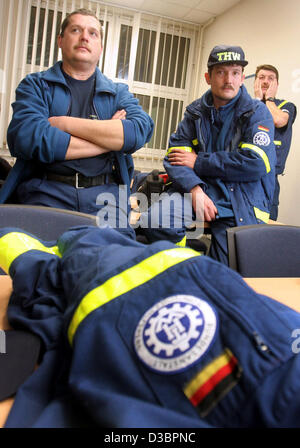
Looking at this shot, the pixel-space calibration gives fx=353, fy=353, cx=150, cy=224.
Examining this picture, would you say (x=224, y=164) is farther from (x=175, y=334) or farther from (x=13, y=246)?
(x=175, y=334)

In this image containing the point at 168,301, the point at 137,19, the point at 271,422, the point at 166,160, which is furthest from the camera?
the point at 137,19

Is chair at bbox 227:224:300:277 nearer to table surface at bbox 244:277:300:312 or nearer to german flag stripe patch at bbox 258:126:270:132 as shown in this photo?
table surface at bbox 244:277:300:312

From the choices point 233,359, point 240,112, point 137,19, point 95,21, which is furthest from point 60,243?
point 137,19

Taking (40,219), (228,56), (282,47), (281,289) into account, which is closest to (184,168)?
(228,56)

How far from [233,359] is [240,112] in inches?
87.4

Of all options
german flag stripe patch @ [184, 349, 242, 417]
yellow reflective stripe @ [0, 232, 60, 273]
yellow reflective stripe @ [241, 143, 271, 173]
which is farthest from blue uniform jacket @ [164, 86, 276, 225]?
german flag stripe patch @ [184, 349, 242, 417]

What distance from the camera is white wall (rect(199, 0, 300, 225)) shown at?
13.2 ft

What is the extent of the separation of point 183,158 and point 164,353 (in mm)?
2199

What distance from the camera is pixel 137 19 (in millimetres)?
5762

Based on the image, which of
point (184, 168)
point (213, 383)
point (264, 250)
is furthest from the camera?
point (184, 168)

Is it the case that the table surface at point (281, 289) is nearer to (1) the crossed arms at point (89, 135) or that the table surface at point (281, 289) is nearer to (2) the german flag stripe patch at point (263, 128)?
(1) the crossed arms at point (89, 135)

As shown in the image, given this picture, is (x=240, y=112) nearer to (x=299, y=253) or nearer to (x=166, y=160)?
(x=166, y=160)

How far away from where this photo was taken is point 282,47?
4.27 metres

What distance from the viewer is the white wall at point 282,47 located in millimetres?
4023
